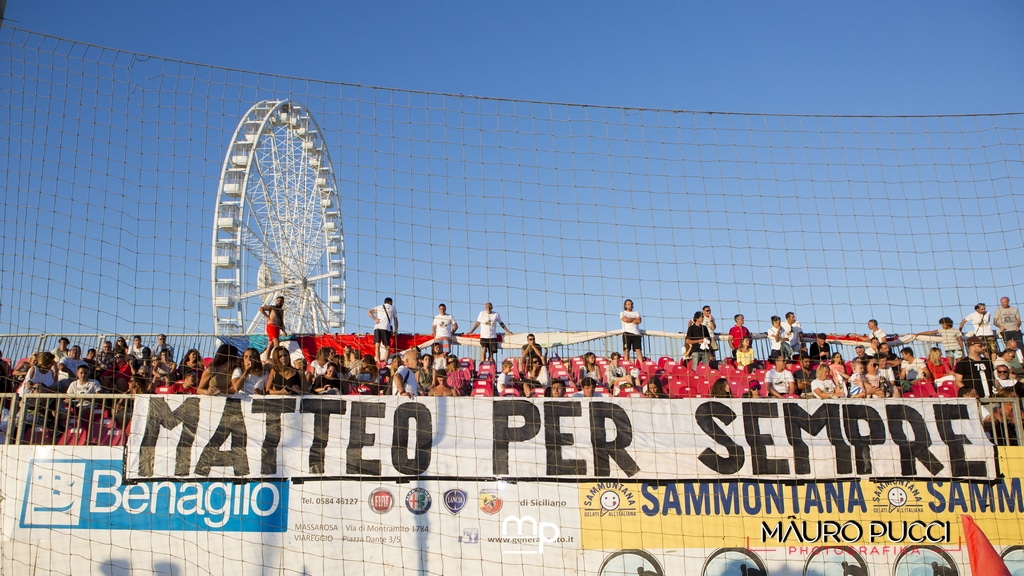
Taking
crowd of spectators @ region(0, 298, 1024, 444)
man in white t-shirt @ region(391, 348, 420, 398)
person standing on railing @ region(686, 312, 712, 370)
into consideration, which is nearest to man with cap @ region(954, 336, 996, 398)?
crowd of spectators @ region(0, 298, 1024, 444)

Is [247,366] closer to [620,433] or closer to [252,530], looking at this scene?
[252,530]

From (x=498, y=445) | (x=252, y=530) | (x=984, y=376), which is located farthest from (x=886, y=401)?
(x=252, y=530)

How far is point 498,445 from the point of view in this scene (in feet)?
20.6

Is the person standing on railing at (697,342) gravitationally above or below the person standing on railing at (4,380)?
above

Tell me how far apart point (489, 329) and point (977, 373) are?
571cm

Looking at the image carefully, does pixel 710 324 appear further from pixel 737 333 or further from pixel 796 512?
pixel 796 512

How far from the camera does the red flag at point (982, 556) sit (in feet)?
13.9

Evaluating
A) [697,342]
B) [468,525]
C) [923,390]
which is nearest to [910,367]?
[923,390]

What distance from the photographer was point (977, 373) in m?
7.45

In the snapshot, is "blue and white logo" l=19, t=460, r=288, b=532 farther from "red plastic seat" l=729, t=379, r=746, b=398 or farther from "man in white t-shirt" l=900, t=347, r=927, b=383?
"man in white t-shirt" l=900, t=347, r=927, b=383

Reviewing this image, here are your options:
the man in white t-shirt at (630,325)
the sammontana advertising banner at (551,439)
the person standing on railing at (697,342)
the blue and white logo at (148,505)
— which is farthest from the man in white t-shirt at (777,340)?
the blue and white logo at (148,505)

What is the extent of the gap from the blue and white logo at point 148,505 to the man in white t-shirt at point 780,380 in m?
5.45

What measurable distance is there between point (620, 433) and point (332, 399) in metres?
2.52

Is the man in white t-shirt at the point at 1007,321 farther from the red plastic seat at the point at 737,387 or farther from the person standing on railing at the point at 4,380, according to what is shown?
the person standing on railing at the point at 4,380
